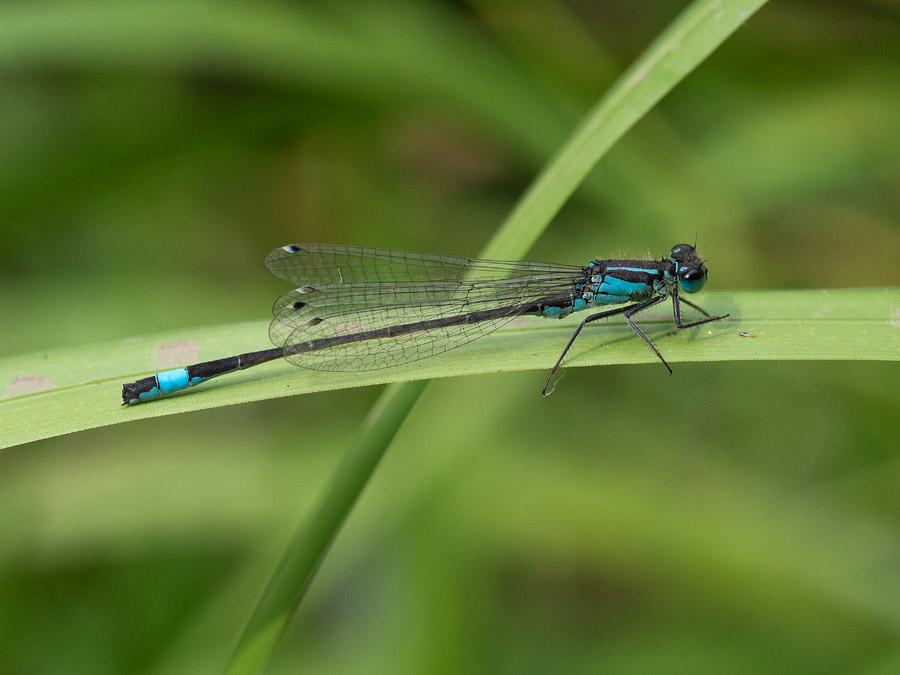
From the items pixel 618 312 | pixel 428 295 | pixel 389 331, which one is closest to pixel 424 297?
pixel 428 295

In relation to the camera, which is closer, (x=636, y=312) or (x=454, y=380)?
(x=636, y=312)

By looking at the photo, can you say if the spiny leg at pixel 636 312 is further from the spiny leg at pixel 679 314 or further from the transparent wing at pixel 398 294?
the transparent wing at pixel 398 294

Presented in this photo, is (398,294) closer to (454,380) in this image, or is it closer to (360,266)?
(360,266)

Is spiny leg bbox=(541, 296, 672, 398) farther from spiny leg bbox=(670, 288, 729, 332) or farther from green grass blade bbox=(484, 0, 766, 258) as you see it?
green grass blade bbox=(484, 0, 766, 258)

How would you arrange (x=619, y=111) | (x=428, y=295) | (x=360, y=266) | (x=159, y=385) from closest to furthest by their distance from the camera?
(x=159, y=385) < (x=619, y=111) < (x=428, y=295) < (x=360, y=266)

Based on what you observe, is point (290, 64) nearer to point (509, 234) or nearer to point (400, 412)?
point (509, 234)

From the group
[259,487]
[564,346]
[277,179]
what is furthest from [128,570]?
[277,179]

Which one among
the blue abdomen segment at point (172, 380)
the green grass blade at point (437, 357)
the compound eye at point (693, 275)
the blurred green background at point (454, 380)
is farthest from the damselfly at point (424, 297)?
the blurred green background at point (454, 380)
